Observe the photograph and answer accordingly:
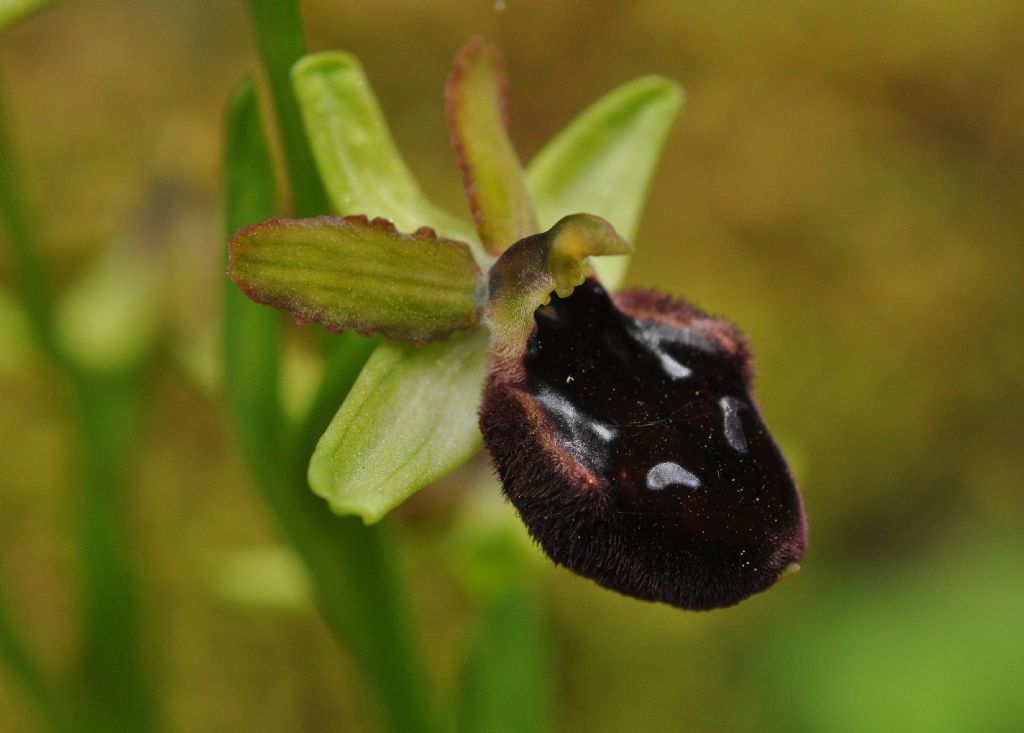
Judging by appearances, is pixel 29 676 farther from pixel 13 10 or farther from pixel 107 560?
pixel 13 10

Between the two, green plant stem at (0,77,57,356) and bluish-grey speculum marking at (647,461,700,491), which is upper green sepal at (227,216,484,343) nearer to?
bluish-grey speculum marking at (647,461,700,491)

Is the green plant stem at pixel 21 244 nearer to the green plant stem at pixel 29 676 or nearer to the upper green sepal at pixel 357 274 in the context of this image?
the green plant stem at pixel 29 676

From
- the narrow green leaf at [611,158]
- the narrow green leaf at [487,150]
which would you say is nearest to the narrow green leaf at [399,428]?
the narrow green leaf at [487,150]

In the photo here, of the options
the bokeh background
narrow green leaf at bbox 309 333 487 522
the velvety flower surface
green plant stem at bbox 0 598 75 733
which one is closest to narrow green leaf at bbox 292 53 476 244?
the velvety flower surface

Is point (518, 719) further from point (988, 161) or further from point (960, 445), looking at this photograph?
point (988, 161)

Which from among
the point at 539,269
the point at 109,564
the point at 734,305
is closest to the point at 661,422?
the point at 539,269

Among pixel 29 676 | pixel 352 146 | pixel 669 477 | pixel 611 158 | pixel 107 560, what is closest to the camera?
pixel 669 477
